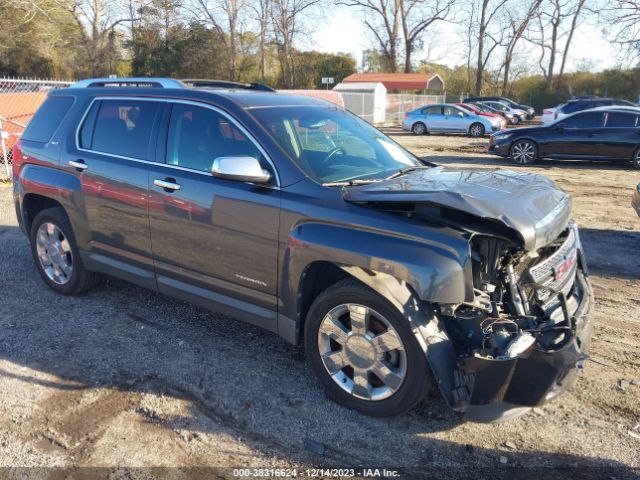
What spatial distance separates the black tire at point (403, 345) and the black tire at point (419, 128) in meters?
23.7

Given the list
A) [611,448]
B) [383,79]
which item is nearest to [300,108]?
[611,448]

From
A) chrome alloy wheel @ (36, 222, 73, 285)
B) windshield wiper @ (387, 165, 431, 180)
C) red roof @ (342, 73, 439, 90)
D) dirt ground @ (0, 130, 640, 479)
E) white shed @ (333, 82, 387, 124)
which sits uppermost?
red roof @ (342, 73, 439, 90)

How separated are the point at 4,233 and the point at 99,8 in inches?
1974

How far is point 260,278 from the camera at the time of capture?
11.9 ft

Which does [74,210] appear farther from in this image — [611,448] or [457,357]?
[611,448]

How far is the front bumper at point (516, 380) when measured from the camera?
276 cm

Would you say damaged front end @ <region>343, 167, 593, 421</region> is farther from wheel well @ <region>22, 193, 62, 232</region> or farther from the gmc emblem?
wheel well @ <region>22, 193, 62, 232</region>

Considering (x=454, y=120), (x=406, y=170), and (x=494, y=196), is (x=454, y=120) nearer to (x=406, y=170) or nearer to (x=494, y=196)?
(x=406, y=170)

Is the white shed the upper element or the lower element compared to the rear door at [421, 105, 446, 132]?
upper

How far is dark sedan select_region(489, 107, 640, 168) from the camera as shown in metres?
13.7

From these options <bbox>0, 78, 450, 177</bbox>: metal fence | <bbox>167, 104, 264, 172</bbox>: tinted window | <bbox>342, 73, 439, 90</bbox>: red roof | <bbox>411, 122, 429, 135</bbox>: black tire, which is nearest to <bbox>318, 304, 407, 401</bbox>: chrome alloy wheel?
<bbox>167, 104, 264, 172</bbox>: tinted window

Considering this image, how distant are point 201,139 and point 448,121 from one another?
22.8m

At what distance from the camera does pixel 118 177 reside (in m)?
4.31

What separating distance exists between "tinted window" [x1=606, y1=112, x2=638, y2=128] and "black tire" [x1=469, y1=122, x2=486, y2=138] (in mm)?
10795
